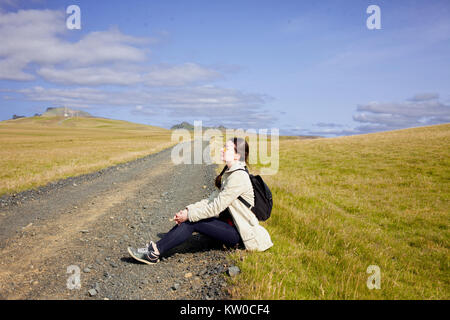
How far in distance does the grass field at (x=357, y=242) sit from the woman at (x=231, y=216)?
35 cm

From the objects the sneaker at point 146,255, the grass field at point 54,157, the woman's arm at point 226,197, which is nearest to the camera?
the woman's arm at point 226,197

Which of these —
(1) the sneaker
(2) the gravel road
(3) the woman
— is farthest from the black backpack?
(1) the sneaker

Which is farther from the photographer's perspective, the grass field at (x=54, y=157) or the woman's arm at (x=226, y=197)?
the grass field at (x=54, y=157)

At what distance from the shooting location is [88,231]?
21.6 feet

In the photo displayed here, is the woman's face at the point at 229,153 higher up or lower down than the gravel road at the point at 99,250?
higher up

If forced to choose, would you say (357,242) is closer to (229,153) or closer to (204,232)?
(204,232)

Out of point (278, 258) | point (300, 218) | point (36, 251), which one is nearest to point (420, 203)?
point (300, 218)

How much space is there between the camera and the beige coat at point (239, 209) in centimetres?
474

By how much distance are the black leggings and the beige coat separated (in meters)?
0.20

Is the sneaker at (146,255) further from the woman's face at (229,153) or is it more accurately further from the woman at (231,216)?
the woman's face at (229,153)

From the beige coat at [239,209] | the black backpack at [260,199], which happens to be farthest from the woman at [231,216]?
the black backpack at [260,199]

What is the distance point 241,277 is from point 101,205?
22.7ft

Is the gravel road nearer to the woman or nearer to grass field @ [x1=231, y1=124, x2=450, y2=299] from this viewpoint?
the woman
